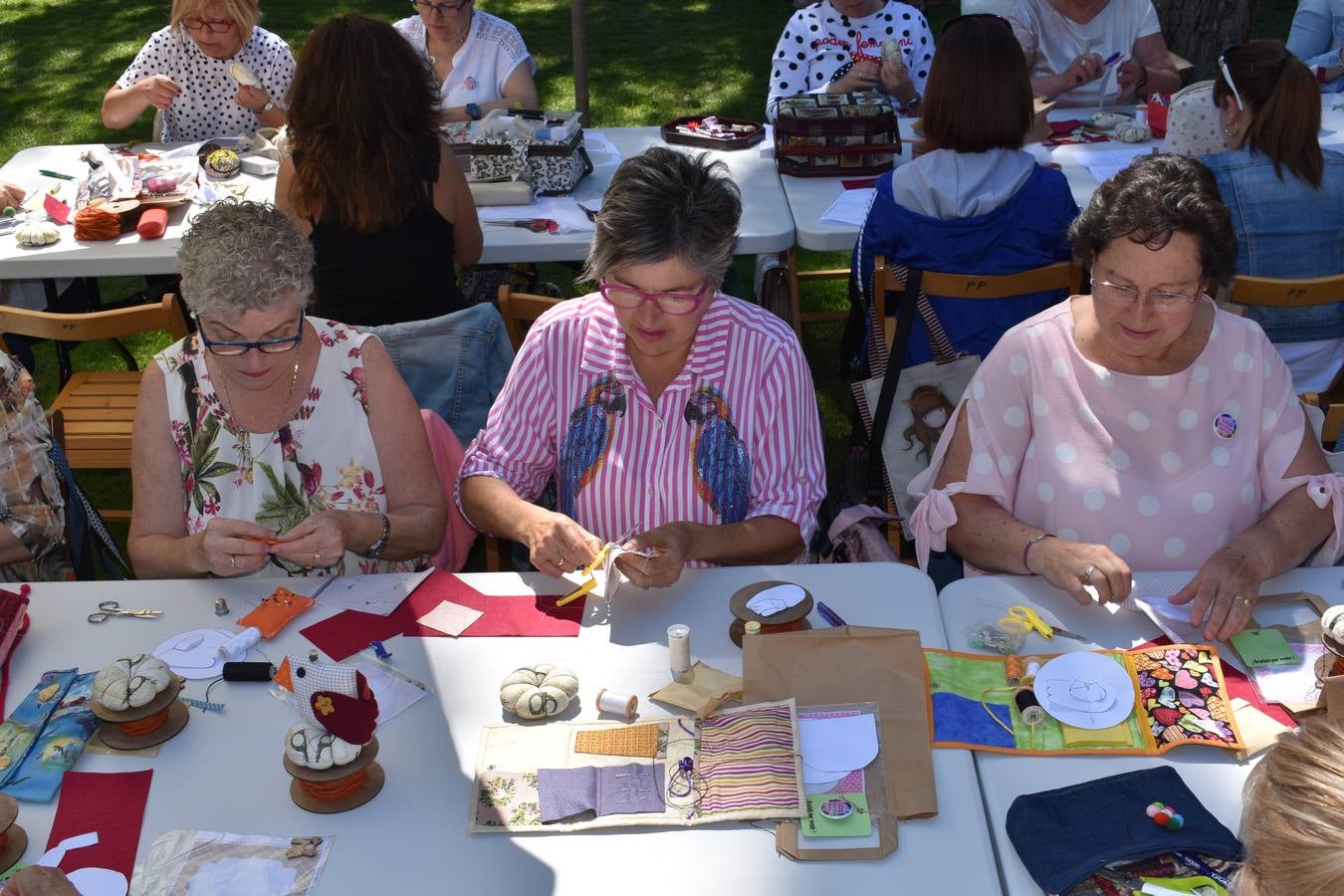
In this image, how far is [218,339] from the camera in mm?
2652

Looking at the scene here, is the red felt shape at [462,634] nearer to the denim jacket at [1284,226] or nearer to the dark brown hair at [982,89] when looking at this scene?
the dark brown hair at [982,89]

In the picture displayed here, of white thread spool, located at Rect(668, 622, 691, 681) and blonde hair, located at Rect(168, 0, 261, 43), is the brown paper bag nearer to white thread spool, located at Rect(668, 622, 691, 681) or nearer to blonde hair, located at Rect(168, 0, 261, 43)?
white thread spool, located at Rect(668, 622, 691, 681)

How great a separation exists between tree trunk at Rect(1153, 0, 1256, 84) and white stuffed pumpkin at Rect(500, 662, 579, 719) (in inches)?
231

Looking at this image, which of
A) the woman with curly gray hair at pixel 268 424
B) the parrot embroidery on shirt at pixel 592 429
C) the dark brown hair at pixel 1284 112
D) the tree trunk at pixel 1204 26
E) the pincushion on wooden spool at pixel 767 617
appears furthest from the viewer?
the tree trunk at pixel 1204 26

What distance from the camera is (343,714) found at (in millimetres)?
1928

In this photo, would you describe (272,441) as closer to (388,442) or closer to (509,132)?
(388,442)

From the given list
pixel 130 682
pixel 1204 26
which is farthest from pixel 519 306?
pixel 1204 26

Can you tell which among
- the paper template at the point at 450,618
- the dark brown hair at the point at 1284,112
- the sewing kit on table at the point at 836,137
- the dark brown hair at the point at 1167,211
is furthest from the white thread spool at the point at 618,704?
the sewing kit on table at the point at 836,137

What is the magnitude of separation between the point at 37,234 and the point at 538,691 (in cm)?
301

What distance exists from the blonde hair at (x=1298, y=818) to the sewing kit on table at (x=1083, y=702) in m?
0.55

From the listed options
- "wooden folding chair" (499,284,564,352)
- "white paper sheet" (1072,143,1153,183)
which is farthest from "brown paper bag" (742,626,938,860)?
"white paper sheet" (1072,143,1153,183)

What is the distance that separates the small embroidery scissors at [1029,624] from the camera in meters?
2.32

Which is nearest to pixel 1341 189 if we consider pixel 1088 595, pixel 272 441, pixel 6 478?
pixel 1088 595

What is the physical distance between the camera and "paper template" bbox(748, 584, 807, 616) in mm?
2314
